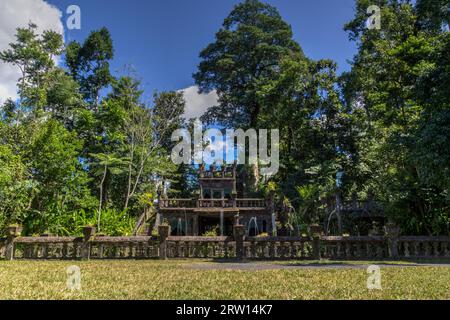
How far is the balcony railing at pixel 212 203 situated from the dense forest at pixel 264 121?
169 cm

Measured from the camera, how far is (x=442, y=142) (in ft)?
31.6

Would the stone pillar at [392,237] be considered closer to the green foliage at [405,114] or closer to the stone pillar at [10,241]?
the green foliage at [405,114]

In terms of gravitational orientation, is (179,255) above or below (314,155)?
below

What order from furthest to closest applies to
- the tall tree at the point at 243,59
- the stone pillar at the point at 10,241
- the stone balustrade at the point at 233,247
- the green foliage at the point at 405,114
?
the tall tree at the point at 243,59 → the stone pillar at the point at 10,241 → the stone balustrade at the point at 233,247 → the green foliage at the point at 405,114

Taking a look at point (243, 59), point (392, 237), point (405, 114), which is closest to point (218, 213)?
point (405, 114)

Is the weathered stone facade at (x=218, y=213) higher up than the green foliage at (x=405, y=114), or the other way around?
the green foliage at (x=405, y=114)

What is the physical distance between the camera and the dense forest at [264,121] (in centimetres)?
1352

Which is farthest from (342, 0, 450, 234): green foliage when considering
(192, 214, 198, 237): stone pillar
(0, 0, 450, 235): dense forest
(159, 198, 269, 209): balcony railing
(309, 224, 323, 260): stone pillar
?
(192, 214, 198, 237): stone pillar

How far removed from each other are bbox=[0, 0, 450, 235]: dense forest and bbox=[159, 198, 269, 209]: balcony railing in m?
1.69

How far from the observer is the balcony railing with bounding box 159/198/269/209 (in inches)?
982

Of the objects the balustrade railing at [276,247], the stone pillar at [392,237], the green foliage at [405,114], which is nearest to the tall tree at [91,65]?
→ the green foliage at [405,114]

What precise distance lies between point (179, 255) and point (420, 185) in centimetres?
1026

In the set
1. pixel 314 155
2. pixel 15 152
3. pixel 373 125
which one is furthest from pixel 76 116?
pixel 373 125
